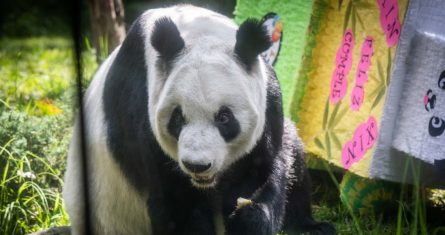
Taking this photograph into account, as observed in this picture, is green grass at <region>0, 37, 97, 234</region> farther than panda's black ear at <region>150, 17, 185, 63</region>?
Yes

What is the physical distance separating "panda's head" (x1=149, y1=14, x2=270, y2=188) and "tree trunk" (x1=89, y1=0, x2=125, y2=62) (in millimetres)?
2023

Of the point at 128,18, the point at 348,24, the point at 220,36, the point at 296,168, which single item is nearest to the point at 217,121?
the point at 220,36

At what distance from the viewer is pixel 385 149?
3137 millimetres

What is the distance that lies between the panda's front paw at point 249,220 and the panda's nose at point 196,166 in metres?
0.47

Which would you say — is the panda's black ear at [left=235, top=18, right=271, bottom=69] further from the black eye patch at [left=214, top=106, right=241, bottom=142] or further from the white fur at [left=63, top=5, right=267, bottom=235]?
the black eye patch at [left=214, top=106, right=241, bottom=142]

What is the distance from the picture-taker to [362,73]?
334cm

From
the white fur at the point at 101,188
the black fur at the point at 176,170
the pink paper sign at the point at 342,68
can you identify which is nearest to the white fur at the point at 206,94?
the black fur at the point at 176,170

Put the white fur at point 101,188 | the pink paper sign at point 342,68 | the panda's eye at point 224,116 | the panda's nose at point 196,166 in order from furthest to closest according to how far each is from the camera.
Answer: the pink paper sign at point 342,68, the white fur at point 101,188, the panda's eye at point 224,116, the panda's nose at point 196,166

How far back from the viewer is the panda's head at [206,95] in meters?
2.26

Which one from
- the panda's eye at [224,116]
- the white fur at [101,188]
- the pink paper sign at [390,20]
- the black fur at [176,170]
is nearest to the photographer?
the panda's eye at [224,116]

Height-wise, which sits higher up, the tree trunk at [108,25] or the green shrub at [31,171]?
the tree trunk at [108,25]

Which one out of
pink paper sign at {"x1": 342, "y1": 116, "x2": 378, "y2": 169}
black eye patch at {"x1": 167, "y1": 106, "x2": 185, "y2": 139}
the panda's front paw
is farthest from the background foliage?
black eye patch at {"x1": 167, "y1": 106, "x2": 185, "y2": 139}

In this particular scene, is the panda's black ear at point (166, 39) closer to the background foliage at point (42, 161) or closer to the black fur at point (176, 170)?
the black fur at point (176, 170)

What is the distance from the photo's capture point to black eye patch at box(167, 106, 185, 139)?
2.30m
